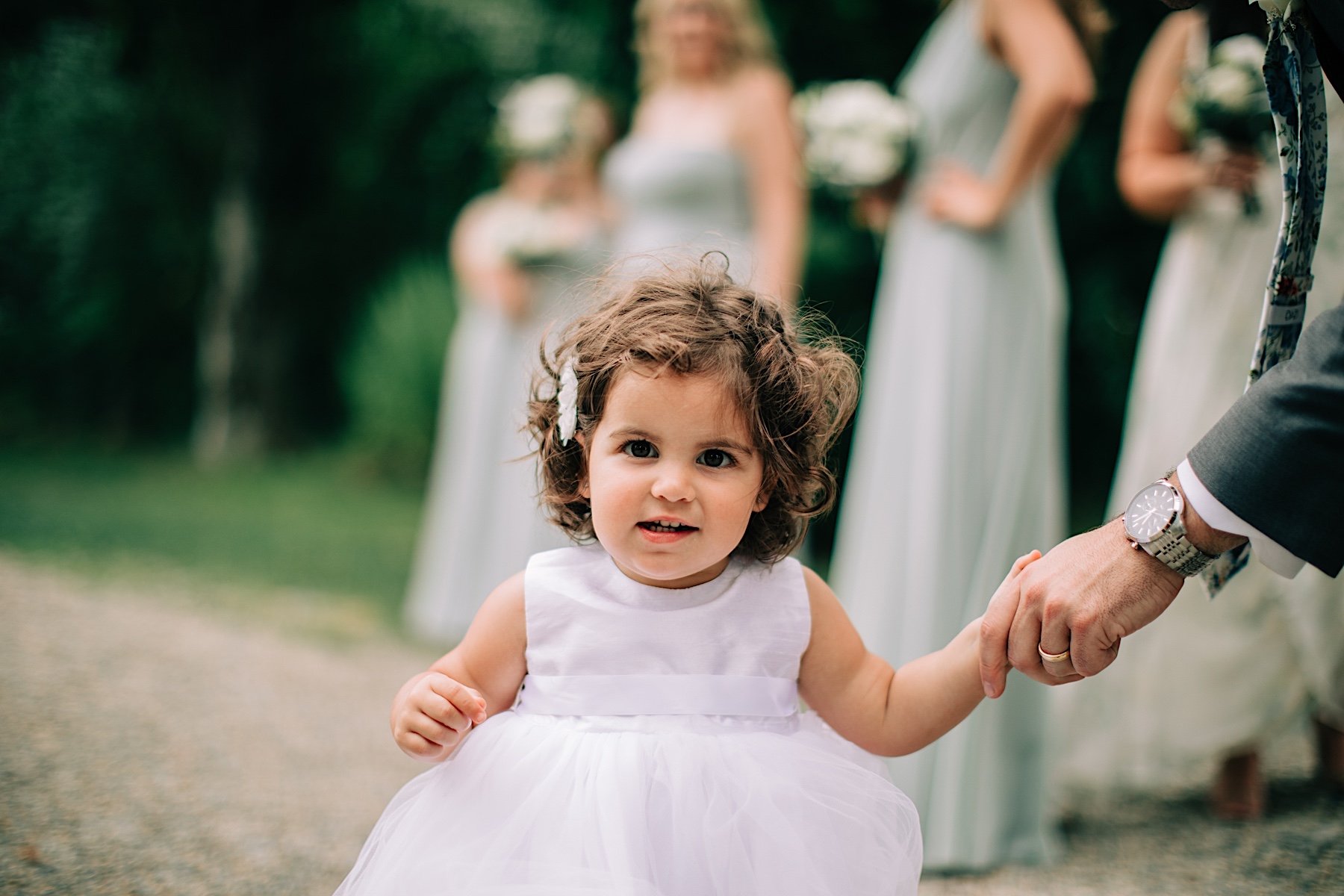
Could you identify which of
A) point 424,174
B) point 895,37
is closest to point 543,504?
point 895,37

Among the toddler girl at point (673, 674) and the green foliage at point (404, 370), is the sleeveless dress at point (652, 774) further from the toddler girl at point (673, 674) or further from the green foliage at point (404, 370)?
the green foliage at point (404, 370)

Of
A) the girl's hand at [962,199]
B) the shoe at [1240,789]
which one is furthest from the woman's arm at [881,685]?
the shoe at [1240,789]

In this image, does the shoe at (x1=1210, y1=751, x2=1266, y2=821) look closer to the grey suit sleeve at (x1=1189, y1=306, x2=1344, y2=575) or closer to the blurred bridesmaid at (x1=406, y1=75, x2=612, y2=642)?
the grey suit sleeve at (x1=1189, y1=306, x2=1344, y2=575)

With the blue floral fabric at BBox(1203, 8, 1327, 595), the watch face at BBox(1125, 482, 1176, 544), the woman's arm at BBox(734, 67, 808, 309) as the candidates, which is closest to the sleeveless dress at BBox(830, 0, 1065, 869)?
the woman's arm at BBox(734, 67, 808, 309)

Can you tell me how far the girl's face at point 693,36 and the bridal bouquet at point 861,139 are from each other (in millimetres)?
984

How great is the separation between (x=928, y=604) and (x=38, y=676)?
3.19m

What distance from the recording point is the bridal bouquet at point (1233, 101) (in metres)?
3.38

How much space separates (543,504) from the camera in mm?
2160

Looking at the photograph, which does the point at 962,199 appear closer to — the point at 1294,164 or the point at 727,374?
the point at 1294,164

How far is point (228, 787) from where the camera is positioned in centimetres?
342

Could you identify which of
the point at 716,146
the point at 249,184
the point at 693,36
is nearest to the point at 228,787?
the point at 716,146

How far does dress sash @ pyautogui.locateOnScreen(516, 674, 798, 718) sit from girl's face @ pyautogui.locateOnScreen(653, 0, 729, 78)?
3688 millimetres

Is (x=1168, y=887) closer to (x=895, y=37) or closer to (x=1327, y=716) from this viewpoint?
(x=1327, y=716)

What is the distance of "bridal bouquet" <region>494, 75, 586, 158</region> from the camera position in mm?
6316
